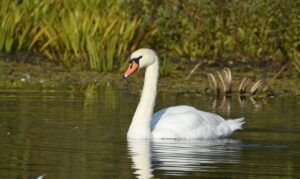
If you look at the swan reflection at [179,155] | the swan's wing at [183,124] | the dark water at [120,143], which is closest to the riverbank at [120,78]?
the dark water at [120,143]

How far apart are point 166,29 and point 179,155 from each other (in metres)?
11.8

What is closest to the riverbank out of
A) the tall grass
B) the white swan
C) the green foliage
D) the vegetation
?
the tall grass

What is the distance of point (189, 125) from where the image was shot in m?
13.4

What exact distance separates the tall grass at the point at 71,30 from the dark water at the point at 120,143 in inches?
149

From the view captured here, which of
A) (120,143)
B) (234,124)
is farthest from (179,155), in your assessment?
(234,124)

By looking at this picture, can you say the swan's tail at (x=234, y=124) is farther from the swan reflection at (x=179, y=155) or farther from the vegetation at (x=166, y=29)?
the vegetation at (x=166, y=29)

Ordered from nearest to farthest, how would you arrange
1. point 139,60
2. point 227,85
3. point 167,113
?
point 167,113 → point 139,60 → point 227,85

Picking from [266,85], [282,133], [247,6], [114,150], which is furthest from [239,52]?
[114,150]

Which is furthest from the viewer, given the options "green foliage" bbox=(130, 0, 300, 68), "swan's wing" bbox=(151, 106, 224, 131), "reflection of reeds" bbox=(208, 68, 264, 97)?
"green foliage" bbox=(130, 0, 300, 68)

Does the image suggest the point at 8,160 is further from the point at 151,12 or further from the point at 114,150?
the point at 151,12

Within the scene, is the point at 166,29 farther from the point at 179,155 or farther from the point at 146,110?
the point at 179,155

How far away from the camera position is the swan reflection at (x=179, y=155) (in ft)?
35.3

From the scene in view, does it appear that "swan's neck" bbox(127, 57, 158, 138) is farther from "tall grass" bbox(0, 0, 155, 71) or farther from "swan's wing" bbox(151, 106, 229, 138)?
"tall grass" bbox(0, 0, 155, 71)

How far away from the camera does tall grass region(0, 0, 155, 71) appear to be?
21.4 m
